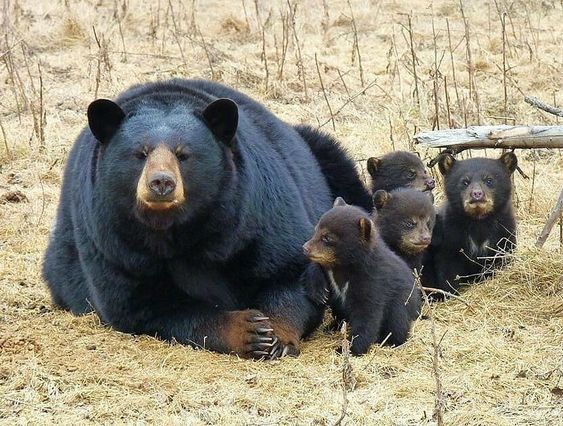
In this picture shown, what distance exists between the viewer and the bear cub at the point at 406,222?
7.99 m

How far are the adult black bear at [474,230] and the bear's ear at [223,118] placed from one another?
7.79 ft

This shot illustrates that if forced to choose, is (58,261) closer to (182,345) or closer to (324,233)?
(182,345)

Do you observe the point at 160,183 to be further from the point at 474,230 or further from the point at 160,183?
the point at 474,230

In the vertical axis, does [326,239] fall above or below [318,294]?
above

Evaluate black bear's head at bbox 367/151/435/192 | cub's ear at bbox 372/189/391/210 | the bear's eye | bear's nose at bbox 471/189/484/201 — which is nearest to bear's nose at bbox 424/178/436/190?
black bear's head at bbox 367/151/435/192

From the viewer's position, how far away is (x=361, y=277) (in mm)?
6918

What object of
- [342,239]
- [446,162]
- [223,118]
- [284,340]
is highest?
[223,118]

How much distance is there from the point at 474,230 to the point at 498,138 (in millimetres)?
740

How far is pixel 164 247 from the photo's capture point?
6781 millimetres

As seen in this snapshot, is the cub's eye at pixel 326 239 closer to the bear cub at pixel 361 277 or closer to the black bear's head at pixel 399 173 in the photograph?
the bear cub at pixel 361 277

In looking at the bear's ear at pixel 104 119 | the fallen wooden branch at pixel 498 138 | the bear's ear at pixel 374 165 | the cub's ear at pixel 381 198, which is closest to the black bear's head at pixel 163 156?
the bear's ear at pixel 104 119

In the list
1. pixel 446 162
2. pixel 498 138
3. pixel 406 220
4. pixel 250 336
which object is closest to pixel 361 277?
pixel 250 336

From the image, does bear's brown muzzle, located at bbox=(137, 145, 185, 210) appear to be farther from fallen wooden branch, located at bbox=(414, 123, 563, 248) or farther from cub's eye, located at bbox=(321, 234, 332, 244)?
fallen wooden branch, located at bbox=(414, 123, 563, 248)

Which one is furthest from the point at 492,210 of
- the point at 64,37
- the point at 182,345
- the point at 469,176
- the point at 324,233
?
the point at 64,37
